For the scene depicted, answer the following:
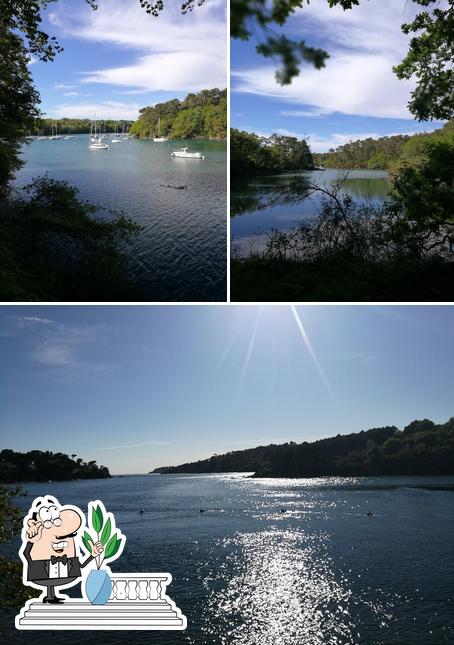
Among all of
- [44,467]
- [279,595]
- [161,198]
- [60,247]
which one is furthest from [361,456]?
[60,247]

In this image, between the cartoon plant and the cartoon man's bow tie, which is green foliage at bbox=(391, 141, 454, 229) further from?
the cartoon man's bow tie

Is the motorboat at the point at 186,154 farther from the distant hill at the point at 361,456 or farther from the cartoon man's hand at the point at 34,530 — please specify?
the distant hill at the point at 361,456

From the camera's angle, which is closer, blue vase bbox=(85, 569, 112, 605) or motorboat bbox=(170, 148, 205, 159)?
blue vase bbox=(85, 569, 112, 605)

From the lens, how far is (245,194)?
3.41 meters

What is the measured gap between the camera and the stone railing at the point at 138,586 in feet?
9.22

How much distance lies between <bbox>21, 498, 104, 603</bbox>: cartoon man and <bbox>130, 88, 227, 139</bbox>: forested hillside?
2.42 metres

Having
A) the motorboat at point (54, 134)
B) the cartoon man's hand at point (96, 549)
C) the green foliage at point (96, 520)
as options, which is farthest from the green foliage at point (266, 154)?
the cartoon man's hand at point (96, 549)

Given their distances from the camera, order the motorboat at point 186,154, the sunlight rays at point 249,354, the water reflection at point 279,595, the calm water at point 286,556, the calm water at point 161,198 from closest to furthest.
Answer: the calm water at point 161,198 → the motorboat at point 186,154 → the sunlight rays at point 249,354 → the water reflection at point 279,595 → the calm water at point 286,556

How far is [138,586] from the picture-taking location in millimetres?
2838

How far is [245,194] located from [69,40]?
152 centimetres

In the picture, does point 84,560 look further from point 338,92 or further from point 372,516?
point 372,516

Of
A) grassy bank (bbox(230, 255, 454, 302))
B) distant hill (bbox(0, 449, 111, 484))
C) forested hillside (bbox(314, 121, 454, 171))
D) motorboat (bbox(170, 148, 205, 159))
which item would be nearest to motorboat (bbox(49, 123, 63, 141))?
motorboat (bbox(170, 148, 205, 159))

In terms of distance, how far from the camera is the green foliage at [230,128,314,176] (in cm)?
334

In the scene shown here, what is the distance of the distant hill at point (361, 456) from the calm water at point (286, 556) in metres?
0.18
